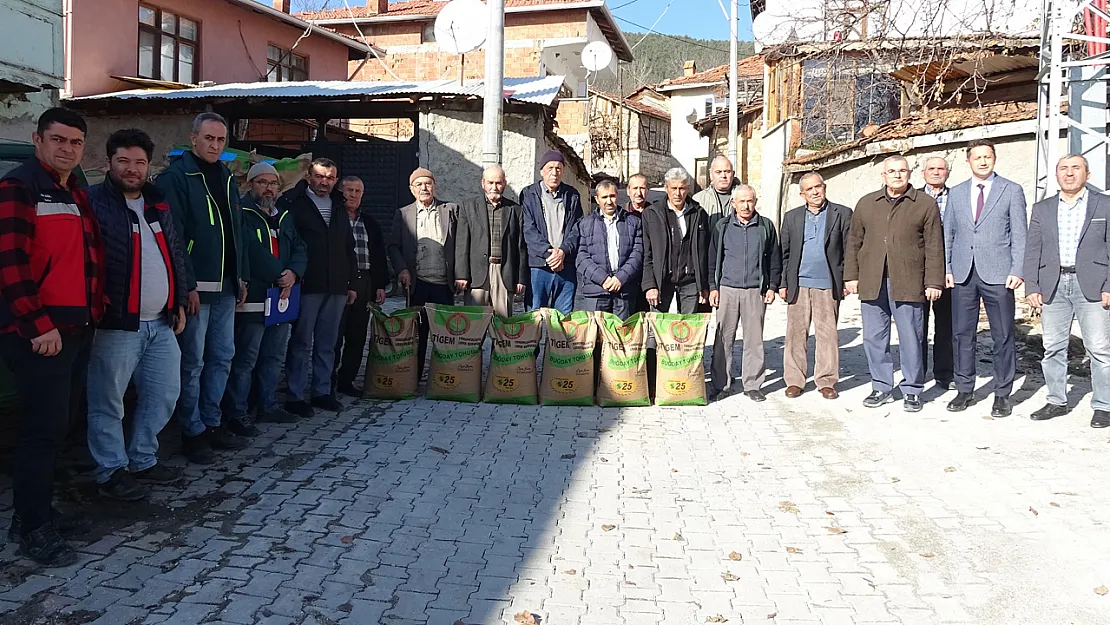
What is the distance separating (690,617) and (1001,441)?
3.57 meters

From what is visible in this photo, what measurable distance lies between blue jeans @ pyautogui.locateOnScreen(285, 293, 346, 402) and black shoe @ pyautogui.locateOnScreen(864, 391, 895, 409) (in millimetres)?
4267

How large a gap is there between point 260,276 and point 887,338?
4.85 metres

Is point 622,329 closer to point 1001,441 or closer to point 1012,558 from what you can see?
point 1001,441

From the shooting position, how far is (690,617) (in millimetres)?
3246

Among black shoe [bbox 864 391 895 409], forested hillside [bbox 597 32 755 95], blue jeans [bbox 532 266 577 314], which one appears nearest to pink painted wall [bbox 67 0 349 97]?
blue jeans [bbox 532 266 577 314]

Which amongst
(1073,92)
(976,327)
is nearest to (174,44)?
(1073,92)

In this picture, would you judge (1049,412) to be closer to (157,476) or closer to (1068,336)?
(1068,336)

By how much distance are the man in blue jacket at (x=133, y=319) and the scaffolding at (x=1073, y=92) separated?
9.16 meters

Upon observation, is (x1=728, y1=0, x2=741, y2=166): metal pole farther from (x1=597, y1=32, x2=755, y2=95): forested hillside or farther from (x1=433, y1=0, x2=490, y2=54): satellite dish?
(x1=597, y1=32, x2=755, y2=95): forested hillside

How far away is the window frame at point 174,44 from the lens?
15.2 m

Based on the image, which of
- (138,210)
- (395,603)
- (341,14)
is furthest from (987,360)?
(341,14)

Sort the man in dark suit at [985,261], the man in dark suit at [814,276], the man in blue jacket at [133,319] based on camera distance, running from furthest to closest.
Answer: the man in dark suit at [814,276] → the man in dark suit at [985,261] → the man in blue jacket at [133,319]

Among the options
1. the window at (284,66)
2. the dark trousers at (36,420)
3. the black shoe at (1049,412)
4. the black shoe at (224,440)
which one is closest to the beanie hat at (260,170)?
the black shoe at (224,440)

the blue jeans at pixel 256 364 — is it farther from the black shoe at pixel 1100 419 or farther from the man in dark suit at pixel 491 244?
the black shoe at pixel 1100 419
